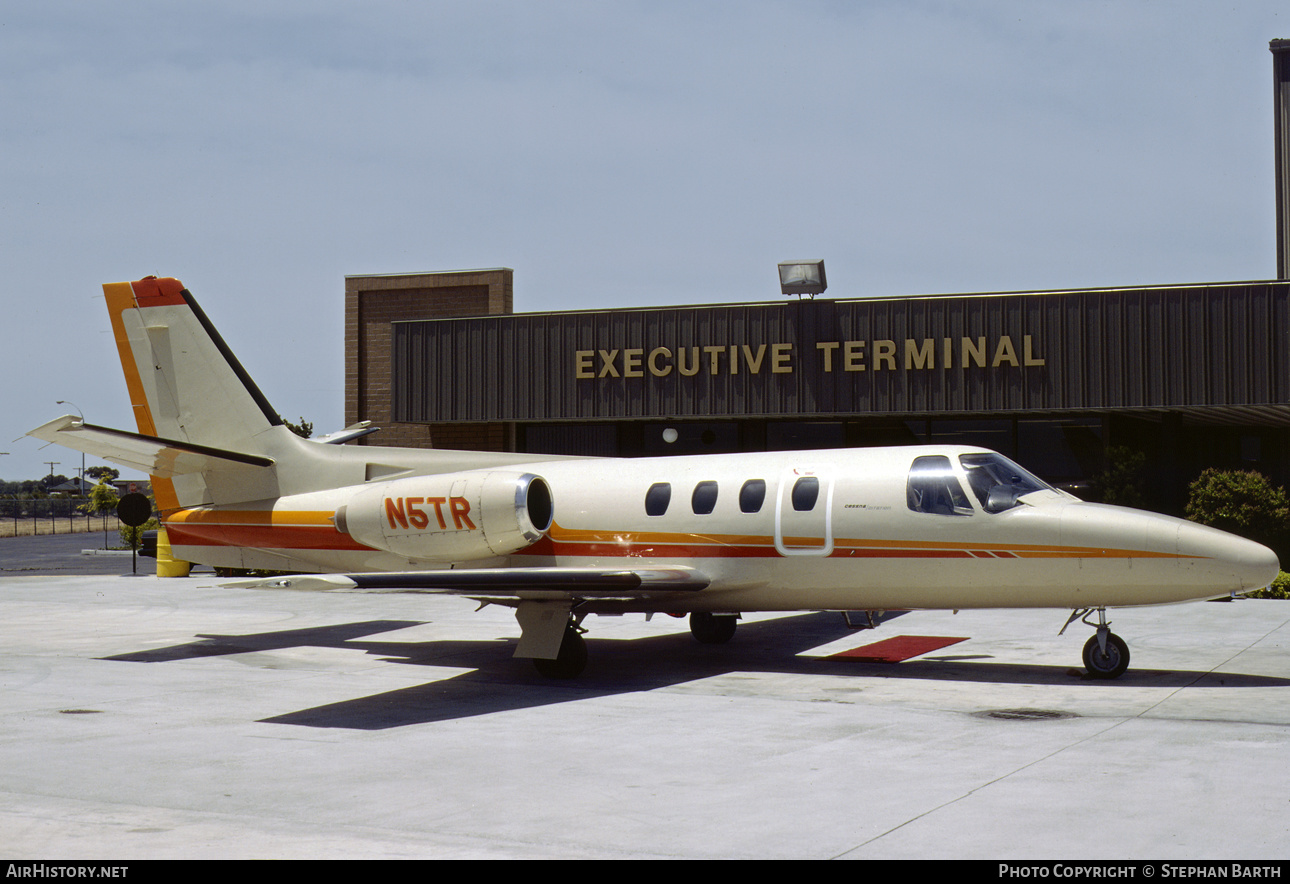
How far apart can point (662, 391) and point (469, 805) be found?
20.6 m

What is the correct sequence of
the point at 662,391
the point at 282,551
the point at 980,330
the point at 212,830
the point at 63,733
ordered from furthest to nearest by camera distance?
1. the point at 662,391
2. the point at 980,330
3. the point at 282,551
4. the point at 63,733
5. the point at 212,830

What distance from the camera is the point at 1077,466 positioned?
88.3 feet

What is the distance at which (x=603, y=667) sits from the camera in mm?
14820

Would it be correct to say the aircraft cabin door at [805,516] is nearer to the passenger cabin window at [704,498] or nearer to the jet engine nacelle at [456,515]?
the passenger cabin window at [704,498]

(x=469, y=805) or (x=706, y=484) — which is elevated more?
(x=706, y=484)

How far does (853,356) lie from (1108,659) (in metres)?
14.4

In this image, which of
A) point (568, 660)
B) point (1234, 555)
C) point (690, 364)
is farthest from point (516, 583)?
point (690, 364)

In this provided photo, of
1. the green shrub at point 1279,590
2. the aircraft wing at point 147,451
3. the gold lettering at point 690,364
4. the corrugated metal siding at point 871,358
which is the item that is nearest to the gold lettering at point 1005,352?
the corrugated metal siding at point 871,358

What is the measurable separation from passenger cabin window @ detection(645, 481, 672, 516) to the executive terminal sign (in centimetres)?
1267

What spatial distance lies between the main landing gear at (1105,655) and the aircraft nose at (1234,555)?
46.8 inches

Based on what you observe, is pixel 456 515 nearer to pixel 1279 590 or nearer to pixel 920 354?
pixel 920 354

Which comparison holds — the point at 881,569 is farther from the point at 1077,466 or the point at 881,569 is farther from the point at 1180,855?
the point at 1077,466

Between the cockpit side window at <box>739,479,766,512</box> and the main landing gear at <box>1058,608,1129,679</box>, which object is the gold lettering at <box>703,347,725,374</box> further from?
the main landing gear at <box>1058,608,1129,679</box>
